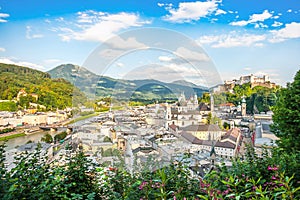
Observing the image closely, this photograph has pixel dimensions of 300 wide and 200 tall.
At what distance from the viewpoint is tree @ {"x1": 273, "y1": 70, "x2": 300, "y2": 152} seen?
4.00 metres

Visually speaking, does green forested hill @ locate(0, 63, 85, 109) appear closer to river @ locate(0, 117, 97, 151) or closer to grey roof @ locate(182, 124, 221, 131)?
river @ locate(0, 117, 97, 151)

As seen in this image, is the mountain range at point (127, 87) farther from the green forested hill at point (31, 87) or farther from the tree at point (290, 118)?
the green forested hill at point (31, 87)

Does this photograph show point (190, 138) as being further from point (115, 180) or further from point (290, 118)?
point (290, 118)

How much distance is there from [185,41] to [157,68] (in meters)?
0.36

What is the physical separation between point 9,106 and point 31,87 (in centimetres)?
168

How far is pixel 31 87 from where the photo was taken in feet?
39.5

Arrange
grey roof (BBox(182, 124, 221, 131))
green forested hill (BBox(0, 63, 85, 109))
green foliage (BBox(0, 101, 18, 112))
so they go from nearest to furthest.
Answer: grey roof (BBox(182, 124, 221, 131)), green foliage (BBox(0, 101, 18, 112)), green forested hill (BBox(0, 63, 85, 109))

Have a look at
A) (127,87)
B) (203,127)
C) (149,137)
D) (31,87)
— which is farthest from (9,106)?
(203,127)

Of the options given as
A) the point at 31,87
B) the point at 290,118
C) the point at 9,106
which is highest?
the point at 31,87

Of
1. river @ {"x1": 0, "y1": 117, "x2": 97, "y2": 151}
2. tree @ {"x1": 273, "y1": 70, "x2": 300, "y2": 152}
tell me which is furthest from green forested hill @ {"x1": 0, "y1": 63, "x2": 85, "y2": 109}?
tree @ {"x1": 273, "y1": 70, "x2": 300, "y2": 152}

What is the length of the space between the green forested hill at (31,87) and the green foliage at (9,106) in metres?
0.30

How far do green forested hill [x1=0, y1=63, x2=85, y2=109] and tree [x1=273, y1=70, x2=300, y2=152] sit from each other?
8206 millimetres

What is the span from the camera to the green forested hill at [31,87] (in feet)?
35.2

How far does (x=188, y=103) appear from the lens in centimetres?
211
